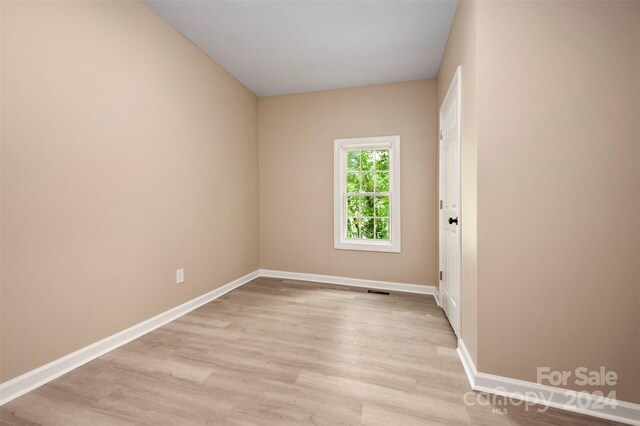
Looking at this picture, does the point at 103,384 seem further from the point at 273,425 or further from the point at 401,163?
the point at 401,163

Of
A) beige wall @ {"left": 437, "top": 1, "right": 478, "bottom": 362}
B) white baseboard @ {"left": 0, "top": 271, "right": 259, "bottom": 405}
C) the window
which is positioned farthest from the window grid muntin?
white baseboard @ {"left": 0, "top": 271, "right": 259, "bottom": 405}

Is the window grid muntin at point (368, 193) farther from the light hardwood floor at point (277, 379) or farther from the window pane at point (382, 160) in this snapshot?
the light hardwood floor at point (277, 379)

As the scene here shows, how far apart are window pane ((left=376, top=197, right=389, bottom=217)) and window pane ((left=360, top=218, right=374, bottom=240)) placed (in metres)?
0.17

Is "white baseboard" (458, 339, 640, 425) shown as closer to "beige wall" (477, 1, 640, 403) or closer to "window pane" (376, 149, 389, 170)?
"beige wall" (477, 1, 640, 403)

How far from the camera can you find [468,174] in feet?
6.06

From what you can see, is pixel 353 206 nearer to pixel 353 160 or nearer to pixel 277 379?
pixel 353 160

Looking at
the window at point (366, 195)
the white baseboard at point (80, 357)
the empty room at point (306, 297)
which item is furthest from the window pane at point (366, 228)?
the white baseboard at point (80, 357)

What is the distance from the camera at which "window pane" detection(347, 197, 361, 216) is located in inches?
156

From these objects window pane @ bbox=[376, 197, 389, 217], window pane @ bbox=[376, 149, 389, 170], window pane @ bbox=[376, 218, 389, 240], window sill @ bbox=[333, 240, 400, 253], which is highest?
window pane @ bbox=[376, 149, 389, 170]

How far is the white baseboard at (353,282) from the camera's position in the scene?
350cm

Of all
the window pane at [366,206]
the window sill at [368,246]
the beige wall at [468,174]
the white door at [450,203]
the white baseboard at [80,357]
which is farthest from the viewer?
the window pane at [366,206]

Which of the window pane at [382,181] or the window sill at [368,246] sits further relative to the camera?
the window pane at [382,181]

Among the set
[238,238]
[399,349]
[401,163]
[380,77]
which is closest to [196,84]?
[238,238]

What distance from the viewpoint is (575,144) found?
1.44 m
